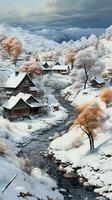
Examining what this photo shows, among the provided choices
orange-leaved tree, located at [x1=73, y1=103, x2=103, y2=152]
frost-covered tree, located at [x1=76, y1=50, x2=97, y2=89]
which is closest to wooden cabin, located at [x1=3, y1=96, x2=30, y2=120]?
orange-leaved tree, located at [x1=73, y1=103, x2=103, y2=152]

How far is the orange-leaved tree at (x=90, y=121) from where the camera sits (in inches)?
2084

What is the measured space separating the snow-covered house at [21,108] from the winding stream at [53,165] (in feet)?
25.3

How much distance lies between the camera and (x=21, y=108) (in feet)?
255

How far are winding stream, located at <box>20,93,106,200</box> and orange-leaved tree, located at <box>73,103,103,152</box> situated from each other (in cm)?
602

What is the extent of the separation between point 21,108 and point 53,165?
28.5 m

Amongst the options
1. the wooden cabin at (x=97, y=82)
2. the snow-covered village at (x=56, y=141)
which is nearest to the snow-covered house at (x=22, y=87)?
the snow-covered village at (x=56, y=141)

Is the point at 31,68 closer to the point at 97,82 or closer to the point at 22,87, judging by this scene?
the point at 22,87

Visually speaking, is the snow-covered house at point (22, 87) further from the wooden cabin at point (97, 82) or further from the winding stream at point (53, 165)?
the winding stream at point (53, 165)

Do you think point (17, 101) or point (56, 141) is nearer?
point (56, 141)

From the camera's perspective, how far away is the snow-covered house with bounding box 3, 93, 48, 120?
252ft

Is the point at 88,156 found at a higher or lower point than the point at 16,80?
lower

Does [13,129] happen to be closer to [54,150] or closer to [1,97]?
[54,150]

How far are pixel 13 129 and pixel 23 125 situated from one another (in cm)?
428

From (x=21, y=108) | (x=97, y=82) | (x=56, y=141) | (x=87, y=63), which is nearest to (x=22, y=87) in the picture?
(x=21, y=108)
